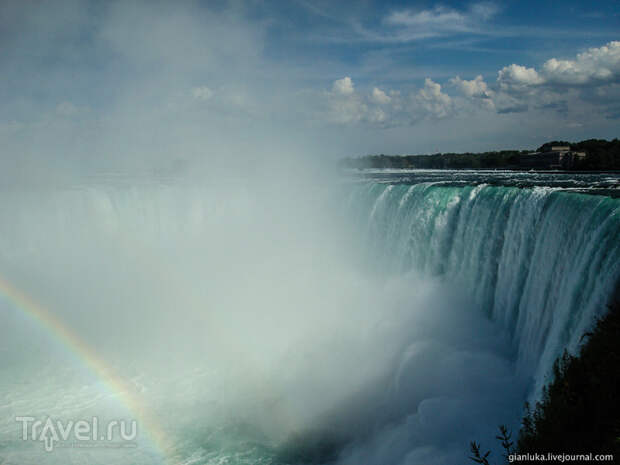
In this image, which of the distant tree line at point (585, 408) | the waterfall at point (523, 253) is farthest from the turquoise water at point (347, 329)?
the distant tree line at point (585, 408)

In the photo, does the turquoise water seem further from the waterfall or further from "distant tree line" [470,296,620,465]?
"distant tree line" [470,296,620,465]

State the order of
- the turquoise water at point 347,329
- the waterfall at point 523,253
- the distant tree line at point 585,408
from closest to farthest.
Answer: the distant tree line at point 585,408, the waterfall at point 523,253, the turquoise water at point 347,329

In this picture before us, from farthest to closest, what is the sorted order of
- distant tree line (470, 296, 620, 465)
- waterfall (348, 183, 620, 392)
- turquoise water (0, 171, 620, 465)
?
1. turquoise water (0, 171, 620, 465)
2. waterfall (348, 183, 620, 392)
3. distant tree line (470, 296, 620, 465)

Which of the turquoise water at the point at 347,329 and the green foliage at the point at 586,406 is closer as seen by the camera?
the green foliage at the point at 586,406

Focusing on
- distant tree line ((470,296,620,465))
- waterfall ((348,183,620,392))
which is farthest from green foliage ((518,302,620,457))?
waterfall ((348,183,620,392))

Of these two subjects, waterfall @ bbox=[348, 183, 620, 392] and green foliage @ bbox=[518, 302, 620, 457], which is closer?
green foliage @ bbox=[518, 302, 620, 457]

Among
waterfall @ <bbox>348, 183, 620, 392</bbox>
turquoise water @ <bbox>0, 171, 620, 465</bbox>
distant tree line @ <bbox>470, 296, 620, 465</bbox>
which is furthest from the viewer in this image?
turquoise water @ <bbox>0, 171, 620, 465</bbox>

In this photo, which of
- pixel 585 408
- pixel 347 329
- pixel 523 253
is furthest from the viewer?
pixel 347 329

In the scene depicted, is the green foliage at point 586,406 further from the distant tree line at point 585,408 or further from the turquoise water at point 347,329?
the turquoise water at point 347,329

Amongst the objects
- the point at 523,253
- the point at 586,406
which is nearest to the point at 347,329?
the point at 523,253

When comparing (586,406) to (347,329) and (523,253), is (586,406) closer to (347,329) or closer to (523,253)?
(523,253)
